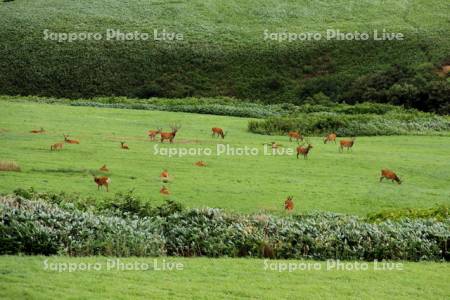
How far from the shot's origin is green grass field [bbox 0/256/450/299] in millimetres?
16516

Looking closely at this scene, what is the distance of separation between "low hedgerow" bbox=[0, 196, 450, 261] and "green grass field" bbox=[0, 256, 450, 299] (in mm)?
975

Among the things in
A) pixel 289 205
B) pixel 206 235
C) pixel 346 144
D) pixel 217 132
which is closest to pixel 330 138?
pixel 346 144

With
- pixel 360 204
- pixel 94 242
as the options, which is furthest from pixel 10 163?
pixel 360 204

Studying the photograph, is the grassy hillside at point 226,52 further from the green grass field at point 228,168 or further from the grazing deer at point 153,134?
the grazing deer at point 153,134

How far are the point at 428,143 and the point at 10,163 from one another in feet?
86.0

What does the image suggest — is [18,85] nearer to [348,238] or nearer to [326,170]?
[326,170]

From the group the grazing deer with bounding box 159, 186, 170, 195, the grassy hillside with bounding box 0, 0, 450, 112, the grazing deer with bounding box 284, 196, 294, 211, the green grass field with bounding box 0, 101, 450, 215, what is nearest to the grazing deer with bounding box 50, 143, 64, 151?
the green grass field with bounding box 0, 101, 450, 215

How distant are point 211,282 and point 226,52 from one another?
76.4 meters

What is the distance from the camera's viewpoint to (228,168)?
3481cm

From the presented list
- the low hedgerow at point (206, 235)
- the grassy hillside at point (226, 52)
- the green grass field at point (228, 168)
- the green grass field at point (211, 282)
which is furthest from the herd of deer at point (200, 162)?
the grassy hillside at point (226, 52)

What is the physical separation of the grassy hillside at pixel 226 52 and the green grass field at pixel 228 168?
1165 inches

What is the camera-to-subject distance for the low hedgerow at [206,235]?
20078mm

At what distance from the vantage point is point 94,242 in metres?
20.3

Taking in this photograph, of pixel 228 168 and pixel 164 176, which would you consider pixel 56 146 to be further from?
pixel 228 168
